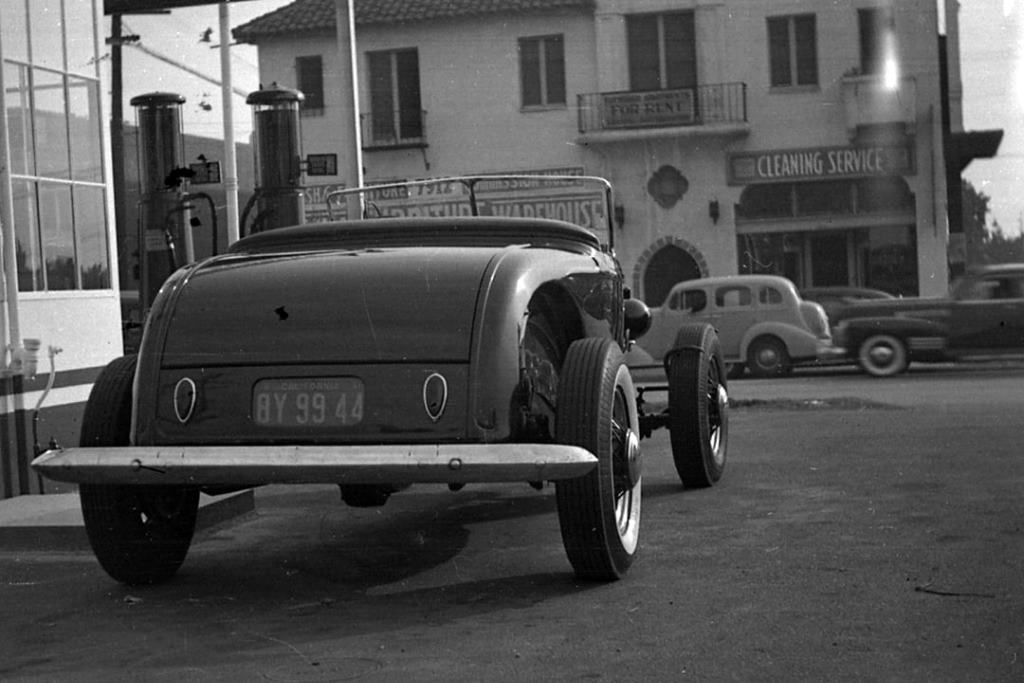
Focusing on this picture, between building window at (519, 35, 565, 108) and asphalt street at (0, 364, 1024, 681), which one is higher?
building window at (519, 35, 565, 108)

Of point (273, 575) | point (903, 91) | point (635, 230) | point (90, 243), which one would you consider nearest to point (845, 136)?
point (903, 91)

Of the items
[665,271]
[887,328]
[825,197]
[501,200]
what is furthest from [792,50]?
[501,200]

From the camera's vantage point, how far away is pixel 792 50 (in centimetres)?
1875

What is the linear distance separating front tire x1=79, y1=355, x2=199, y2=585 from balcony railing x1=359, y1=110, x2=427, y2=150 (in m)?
13.2

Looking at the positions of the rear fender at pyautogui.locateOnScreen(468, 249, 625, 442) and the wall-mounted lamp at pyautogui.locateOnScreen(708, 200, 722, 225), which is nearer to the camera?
the rear fender at pyautogui.locateOnScreen(468, 249, 625, 442)

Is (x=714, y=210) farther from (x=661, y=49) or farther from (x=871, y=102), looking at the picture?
(x=871, y=102)

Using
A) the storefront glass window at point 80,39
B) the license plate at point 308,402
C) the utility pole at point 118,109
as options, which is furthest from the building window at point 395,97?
the license plate at point 308,402

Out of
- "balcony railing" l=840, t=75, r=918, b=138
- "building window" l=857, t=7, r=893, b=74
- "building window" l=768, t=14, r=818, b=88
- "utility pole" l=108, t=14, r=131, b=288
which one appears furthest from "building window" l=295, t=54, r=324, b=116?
"building window" l=857, t=7, r=893, b=74

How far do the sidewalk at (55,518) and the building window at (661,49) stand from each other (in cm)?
1358

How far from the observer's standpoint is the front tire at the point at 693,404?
6.89m

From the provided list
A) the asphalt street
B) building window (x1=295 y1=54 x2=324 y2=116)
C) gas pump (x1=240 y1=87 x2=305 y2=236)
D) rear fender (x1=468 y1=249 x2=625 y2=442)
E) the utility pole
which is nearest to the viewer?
the asphalt street

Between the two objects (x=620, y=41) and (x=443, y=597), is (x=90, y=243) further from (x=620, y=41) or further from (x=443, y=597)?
(x=620, y=41)

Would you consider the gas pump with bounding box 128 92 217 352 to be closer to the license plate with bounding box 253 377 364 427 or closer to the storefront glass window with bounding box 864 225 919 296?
the license plate with bounding box 253 377 364 427

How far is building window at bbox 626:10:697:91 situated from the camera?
19531 mm
